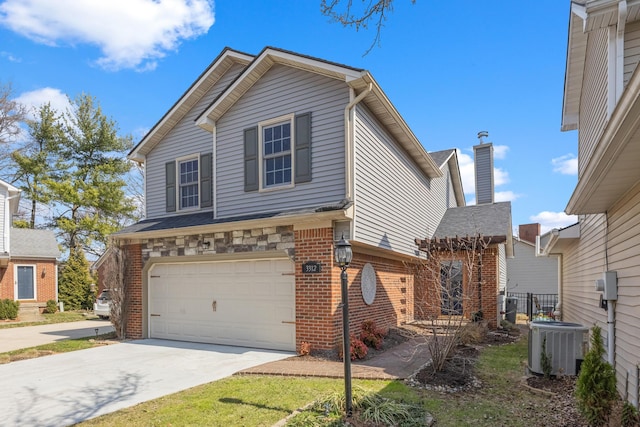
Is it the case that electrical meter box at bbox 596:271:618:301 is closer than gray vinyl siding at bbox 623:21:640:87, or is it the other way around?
gray vinyl siding at bbox 623:21:640:87

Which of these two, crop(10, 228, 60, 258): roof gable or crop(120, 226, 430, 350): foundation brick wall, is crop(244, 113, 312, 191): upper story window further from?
crop(10, 228, 60, 258): roof gable

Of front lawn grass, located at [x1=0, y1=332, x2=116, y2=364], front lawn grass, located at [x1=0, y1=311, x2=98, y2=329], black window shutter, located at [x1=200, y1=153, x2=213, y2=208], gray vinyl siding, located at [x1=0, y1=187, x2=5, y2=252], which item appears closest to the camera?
front lawn grass, located at [x1=0, y1=332, x2=116, y2=364]

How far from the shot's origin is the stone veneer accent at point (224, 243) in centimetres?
927

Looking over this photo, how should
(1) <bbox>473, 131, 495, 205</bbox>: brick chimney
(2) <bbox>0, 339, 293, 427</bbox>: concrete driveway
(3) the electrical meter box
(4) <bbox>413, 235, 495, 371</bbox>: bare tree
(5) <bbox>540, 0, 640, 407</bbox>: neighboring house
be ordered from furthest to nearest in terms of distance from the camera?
1. (1) <bbox>473, 131, 495, 205</bbox>: brick chimney
2. (4) <bbox>413, 235, 495, 371</bbox>: bare tree
3. (3) the electrical meter box
4. (2) <bbox>0, 339, 293, 427</bbox>: concrete driveway
5. (5) <bbox>540, 0, 640, 407</bbox>: neighboring house

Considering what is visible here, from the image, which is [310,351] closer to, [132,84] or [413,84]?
[413,84]

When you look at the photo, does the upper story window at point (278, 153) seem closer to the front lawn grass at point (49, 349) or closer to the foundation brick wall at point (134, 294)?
the foundation brick wall at point (134, 294)

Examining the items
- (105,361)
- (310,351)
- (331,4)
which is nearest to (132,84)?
(105,361)

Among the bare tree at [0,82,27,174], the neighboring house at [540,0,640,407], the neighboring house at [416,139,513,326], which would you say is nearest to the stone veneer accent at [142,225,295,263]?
the neighboring house at [416,139,513,326]

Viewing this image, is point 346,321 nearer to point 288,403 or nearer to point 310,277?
point 288,403

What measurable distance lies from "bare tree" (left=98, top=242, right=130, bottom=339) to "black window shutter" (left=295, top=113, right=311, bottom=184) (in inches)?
243

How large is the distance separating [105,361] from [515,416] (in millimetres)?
7879

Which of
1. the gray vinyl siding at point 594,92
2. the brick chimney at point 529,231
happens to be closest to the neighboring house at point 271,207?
the gray vinyl siding at point 594,92

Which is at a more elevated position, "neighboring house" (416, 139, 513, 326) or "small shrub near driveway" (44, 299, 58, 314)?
"neighboring house" (416, 139, 513, 326)

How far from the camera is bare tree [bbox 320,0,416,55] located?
4191 mm
